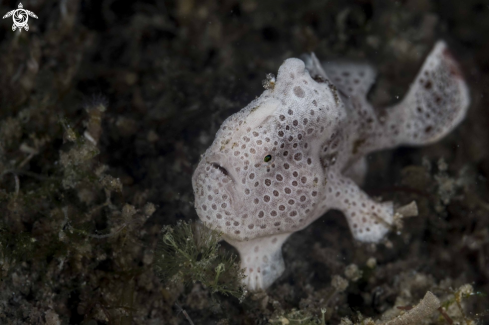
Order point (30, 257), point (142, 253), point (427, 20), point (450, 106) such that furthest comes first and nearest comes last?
1. point (427, 20)
2. point (450, 106)
3. point (142, 253)
4. point (30, 257)

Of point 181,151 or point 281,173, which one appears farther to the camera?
point 181,151

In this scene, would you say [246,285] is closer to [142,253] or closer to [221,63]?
[142,253]

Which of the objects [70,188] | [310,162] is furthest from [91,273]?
[310,162]

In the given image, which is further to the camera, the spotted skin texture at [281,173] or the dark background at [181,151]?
the dark background at [181,151]

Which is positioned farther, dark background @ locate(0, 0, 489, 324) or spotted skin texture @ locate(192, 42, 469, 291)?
dark background @ locate(0, 0, 489, 324)

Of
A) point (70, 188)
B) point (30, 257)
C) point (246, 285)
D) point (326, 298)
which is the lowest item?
point (326, 298)

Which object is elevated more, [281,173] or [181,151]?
[281,173]

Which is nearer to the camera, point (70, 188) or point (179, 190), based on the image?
point (70, 188)

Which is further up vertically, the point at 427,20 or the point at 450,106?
the point at 427,20
